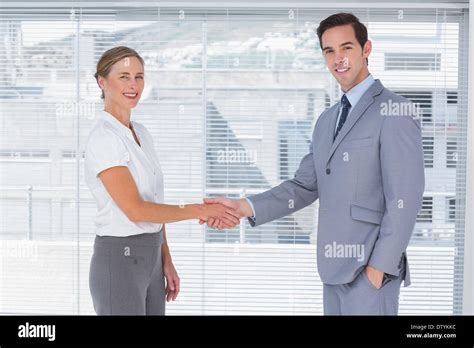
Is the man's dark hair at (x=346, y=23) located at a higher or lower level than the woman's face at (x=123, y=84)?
higher

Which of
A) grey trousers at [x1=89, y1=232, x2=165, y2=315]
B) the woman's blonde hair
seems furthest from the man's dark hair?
grey trousers at [x1=89, y1=232, x2=165, y2=315]

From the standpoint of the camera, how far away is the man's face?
1882 mm

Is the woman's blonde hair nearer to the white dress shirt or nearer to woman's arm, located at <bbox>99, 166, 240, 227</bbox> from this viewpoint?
the white dress shirt

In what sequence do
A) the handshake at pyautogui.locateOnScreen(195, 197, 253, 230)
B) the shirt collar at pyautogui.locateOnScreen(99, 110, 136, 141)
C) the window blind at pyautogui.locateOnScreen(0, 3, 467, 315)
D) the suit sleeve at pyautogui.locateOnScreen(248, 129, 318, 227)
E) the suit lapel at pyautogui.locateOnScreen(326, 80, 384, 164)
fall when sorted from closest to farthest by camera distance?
the suit lapel at pyautogui.locateOnScreen(326, 80, 384, 164), the shirt collar at pyautogui.locateOnScreen(99, 110, 136, 141), the suit sleeve at pyautogui.locateOnScreen(248, 129, 318, 227), the handshake at pyautogui.locateOnScreen(195, 197, 253, 230), the window blind at pyautogui.locateOnScreen(0, 3, 467, 315)

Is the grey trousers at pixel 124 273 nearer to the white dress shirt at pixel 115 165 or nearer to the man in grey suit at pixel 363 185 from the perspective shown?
the white dress shirt at pixel 115 165

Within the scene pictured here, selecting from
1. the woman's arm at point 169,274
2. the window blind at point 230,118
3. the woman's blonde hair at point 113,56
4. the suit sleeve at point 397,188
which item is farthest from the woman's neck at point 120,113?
the window blind at point 230,118

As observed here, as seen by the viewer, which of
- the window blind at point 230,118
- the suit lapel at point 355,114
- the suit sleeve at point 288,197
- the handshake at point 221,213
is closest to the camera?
the suit lapel at point 355,114

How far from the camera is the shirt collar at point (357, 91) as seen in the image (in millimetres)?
1846

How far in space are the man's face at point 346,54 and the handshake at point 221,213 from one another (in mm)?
568

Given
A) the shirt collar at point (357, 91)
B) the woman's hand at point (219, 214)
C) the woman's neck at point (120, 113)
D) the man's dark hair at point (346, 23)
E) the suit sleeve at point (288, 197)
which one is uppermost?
the man's dark hair at point (346, 23)

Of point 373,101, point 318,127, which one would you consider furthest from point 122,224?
point 373,101

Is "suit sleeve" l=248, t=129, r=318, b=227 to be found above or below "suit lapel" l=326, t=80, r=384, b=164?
below

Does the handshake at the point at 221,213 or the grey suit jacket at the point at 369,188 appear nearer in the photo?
the grey suit jacket at the point at 369,188

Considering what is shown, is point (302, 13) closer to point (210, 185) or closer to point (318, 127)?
point (210, 185)
